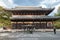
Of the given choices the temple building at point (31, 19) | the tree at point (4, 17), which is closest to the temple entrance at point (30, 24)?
the temple building at point (31, 19)

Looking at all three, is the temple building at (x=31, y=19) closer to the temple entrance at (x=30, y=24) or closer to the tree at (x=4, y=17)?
the temple entrance at (x=30, y=24)

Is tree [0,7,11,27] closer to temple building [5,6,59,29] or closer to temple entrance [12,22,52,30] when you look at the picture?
temple entrance [12,22,52,30]

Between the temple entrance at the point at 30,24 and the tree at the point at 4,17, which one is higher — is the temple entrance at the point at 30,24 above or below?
below

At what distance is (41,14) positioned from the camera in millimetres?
50656

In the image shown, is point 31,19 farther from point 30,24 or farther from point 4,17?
point 4,17

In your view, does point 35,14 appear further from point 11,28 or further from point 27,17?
point 11,28

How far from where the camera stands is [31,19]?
47969 mm

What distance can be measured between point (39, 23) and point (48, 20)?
2913mm

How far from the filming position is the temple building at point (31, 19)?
4766 cm

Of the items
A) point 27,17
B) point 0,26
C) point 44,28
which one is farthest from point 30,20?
point 0,26

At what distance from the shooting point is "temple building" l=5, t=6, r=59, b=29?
47.7 m

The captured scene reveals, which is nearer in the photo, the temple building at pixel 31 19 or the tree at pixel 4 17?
the tree at pixel 4 17

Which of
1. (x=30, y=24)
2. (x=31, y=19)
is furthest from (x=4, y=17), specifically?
(x=30, y=24)

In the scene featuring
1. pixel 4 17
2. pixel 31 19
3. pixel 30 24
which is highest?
pixel 4 17
